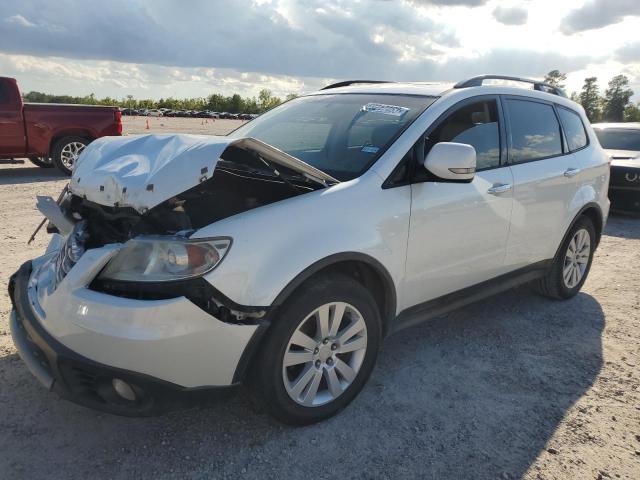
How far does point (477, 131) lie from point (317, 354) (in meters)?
1.92

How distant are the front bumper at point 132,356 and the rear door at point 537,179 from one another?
2.36 metres

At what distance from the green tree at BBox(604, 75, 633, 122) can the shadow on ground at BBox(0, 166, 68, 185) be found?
68.5m

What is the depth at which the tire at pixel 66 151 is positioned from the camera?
10.6m

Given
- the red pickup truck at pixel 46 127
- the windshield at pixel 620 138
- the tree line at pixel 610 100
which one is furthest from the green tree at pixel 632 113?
the red pickup truck at pixel 46 127

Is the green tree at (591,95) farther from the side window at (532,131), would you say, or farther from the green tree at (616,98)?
the side window at (532,131)

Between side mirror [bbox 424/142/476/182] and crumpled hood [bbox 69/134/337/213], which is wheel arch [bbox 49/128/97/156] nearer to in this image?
crumpled hood [bbox 69/134/337/213]

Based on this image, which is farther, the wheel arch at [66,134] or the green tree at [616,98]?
the green tree at [616,98]

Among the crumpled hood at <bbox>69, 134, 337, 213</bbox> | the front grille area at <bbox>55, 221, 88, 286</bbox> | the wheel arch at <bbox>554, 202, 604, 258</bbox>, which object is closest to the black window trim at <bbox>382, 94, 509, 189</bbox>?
the crumpled hood at <bbox>69, 134, 337, 213</bbox>

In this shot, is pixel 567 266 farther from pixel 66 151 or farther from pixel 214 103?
pixel 214 103

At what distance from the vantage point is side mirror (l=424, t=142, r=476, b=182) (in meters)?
2.92

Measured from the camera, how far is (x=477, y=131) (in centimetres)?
363

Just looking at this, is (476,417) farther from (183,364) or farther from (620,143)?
(620,143)

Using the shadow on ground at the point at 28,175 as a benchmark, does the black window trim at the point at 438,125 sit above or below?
above

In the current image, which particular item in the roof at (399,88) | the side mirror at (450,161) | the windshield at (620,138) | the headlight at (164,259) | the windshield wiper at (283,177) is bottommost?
the headlight at (164,259)
